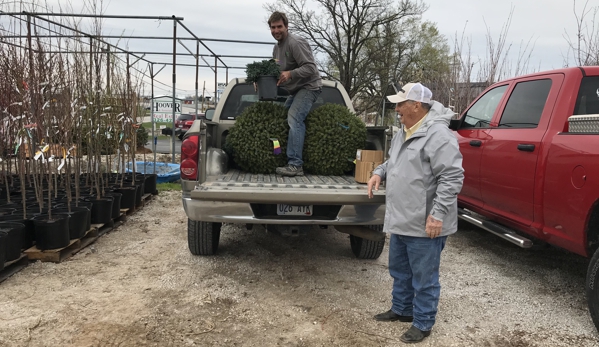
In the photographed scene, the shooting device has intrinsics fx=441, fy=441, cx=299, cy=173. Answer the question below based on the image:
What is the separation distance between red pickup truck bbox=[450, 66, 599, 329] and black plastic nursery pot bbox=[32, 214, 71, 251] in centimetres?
400

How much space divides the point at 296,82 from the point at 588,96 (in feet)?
8.22

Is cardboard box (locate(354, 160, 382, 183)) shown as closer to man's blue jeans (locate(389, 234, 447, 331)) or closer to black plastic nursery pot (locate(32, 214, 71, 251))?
man's blue jeans (locate(389, 234, 447, 331))

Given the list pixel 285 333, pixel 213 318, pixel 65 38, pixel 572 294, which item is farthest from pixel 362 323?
pixel 65 38

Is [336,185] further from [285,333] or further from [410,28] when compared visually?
[410,28]

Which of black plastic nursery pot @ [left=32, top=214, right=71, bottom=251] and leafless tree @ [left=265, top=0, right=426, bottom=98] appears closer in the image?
black plastic nursery pot @ [left=32, top=214, right=71, bottom=251]

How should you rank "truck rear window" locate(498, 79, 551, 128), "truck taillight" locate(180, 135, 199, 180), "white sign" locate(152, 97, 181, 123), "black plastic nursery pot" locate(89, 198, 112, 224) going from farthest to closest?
"white sign" locate(152, 97, 181, 123) < "black plastic nursery pot" locate(89, 198, 112, 224) < "truck rear window" locate(498, 79, 551, 128) < "truck taillight" locate(180, 135, 199, 180)

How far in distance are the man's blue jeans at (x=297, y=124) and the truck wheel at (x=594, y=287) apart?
2408 mm

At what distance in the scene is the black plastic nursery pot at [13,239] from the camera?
12.3ft

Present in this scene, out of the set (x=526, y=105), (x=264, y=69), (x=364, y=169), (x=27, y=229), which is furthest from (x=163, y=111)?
(x=526, y=105)

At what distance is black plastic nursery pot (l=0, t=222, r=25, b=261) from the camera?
12.3 ft

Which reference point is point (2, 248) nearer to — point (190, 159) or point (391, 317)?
point (190, 159)

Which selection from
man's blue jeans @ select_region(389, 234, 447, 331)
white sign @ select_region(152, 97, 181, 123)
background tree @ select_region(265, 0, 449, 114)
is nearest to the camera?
man's blue jeans @ select_region(389, 234, 447, 331)

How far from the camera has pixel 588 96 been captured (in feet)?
11.8

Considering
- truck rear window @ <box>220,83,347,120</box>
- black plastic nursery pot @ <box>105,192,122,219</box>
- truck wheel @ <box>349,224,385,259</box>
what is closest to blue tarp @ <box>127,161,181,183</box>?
black plastic nursery pot @ <box>105,192,122,219</box>
